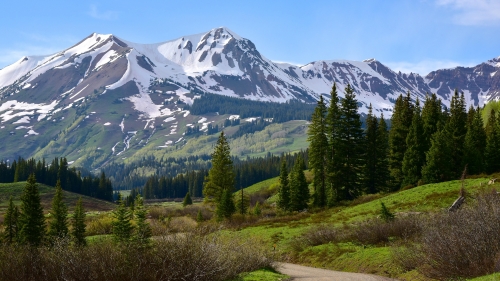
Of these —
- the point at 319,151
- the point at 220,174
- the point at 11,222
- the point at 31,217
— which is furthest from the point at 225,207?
the point at 11,222

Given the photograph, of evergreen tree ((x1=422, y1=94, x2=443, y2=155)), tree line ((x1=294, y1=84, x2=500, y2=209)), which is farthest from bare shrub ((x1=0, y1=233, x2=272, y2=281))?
evergreen tree ((x1=422, y1=94, x2=443, y2=155))

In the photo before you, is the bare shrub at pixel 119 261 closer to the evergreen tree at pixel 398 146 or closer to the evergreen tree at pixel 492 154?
the evergreen tree at pixel 398 146

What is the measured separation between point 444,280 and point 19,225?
41.5 meters

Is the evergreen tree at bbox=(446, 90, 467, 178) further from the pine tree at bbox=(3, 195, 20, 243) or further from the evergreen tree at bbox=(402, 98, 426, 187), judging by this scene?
the pine tree at bbox=(3, 195, 20, 243)

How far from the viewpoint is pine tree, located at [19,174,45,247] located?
42.9 m

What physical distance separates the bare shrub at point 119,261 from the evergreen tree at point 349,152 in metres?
39.8

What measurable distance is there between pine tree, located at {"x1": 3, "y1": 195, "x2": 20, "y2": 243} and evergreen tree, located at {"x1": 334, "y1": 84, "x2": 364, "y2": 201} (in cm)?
3611

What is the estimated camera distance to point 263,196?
102 m

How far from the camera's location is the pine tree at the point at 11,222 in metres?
43.9

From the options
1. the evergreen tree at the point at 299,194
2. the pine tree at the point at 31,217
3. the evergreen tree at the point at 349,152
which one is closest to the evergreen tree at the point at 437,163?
the evergreen tree at the point at 349,152

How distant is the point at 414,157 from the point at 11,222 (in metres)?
47.4

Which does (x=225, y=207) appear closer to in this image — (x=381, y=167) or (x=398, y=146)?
(x=381, y=167)

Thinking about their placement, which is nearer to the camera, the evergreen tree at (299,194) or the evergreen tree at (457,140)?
the evergreen tree at (457,140)

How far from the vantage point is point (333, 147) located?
55188 millimetres
